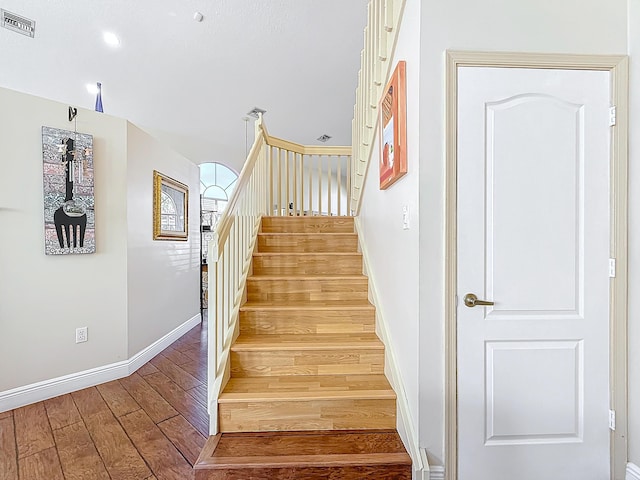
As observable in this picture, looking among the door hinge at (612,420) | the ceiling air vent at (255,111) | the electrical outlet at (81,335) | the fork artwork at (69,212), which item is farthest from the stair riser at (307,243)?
the ceiling air vent at (255,111)

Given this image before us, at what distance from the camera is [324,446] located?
139cm

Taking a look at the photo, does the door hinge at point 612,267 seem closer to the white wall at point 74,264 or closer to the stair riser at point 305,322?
the stair riser at point 305,322

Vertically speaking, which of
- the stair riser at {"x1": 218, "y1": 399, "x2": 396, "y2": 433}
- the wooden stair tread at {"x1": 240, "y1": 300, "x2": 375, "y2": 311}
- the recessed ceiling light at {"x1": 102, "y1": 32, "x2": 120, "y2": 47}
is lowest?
the stair riser at {"x1": 218, "y1": 399, "x2": 396, "y2": 433}

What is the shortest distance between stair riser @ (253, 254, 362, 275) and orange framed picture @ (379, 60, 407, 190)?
91 centimetres

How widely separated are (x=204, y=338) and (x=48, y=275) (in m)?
1.65

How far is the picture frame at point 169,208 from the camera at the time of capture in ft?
9.37

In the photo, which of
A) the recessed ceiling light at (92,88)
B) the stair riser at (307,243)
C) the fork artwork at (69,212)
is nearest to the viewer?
the fork artwork at (69,212)

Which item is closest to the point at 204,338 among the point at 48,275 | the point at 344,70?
the point at 48,275

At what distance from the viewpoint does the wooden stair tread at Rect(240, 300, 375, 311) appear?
1996 millimetres

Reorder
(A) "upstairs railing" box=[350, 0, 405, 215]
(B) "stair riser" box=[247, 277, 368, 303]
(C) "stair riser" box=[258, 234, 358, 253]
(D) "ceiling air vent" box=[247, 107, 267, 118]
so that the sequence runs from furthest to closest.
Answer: (D) "ceiling air vent" box=[247, 107, 267, 118] → (C) "stair riser" box=[258, 234, 358, 253] → (B) "stair riser" box=[247, 277, 368, 303] → (A) "upstairs railing" box=[350, 0, 405, 215]

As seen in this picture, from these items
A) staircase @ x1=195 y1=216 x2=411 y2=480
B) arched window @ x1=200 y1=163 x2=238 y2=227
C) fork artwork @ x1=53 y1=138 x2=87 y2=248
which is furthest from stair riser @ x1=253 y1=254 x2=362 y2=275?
arched window @ x1=200 y1=163 x2=238 y2=227

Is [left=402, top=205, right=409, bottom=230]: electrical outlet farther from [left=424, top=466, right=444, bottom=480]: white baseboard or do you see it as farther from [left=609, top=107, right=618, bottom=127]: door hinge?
[left=424, top=466, right=444, bottom=480]: white baseboard

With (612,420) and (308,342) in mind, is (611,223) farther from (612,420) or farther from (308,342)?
(308,342)

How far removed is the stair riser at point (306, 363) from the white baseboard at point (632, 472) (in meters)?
1.13
